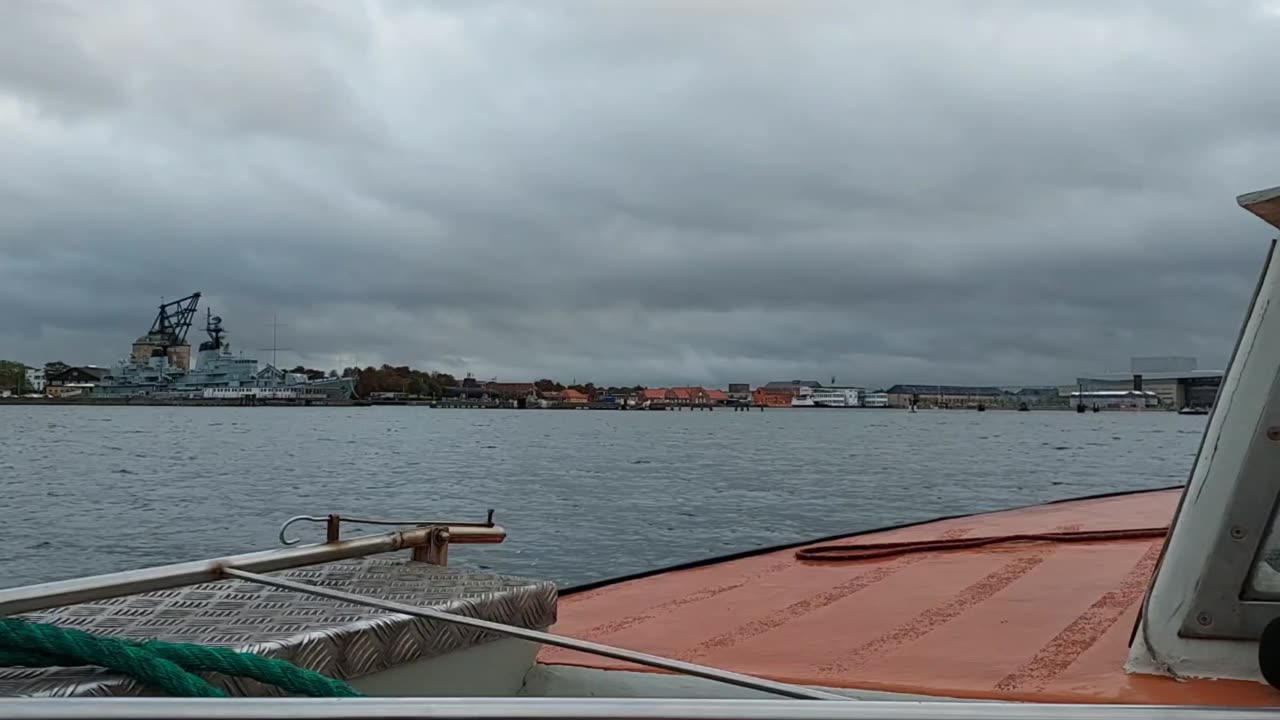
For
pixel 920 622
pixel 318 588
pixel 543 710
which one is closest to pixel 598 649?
pixel 543 710

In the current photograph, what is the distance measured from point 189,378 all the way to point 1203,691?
412 feet

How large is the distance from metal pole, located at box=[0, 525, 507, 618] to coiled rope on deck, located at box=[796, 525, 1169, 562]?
308 cm

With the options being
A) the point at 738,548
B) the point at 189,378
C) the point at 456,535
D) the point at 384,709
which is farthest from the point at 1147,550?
the point at 189,378

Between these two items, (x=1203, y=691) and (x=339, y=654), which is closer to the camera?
(x=339, y=654)

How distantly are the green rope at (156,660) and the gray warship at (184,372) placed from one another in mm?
119795

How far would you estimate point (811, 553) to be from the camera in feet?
18.0

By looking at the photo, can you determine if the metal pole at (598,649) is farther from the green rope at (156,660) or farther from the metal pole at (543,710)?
the green rope at (156,660)

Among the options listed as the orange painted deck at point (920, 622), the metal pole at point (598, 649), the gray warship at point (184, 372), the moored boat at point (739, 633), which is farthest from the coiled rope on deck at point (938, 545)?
the gray warship at point (184, 372)

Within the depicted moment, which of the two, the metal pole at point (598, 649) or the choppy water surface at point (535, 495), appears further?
the choppy water surface at point (535, 495)

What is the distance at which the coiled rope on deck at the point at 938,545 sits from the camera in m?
5.36

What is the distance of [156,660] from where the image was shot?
1.48m

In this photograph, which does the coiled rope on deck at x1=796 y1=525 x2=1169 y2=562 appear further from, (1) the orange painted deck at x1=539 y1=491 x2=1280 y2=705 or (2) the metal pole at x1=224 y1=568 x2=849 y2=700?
(2) the metal pole at x1=224 y1=568 x2=849 y2=700

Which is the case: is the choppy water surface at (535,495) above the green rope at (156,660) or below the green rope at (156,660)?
below

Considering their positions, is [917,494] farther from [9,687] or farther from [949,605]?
[9,687]
